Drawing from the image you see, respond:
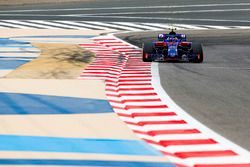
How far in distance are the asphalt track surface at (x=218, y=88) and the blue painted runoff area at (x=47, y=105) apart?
1666 millimetres

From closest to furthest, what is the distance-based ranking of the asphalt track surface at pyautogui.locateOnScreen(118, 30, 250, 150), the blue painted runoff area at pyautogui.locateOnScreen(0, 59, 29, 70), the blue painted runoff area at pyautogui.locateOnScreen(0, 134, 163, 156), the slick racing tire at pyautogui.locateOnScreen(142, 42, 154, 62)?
the blue painted runoff area at pyautogui.locateOnScreen(0, 134, 163, 156) → the asphalt track surface at pyautogui.locateOnScreen(118, 30, 250, 150) → the blue painted runoff area at pyautogui.locateOnScreen(0, 59, 29, 70) → the slick racing tire at pyautogui.locateOnScreen(142, 42, 154, 62)

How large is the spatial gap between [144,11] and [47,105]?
2685cm

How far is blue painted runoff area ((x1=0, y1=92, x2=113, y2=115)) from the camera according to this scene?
9.53m

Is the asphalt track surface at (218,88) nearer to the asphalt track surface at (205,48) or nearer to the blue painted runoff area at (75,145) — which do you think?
the asphalt track surface at (205,48)

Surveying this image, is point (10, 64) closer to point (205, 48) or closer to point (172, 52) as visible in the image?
point (172, 52)

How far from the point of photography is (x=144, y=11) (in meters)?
36.2

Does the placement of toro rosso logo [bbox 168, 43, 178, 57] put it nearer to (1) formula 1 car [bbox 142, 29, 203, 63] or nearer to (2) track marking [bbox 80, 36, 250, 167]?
(1) formula 1 car [bbox 142, 29, 203, 63]

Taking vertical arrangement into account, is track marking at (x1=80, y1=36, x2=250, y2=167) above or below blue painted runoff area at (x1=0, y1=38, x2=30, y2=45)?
below

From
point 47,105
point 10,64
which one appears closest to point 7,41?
point 10,64

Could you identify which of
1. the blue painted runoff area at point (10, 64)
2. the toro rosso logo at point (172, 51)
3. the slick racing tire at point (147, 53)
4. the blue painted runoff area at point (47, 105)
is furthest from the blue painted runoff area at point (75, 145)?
the toro rosso logo at point (172, 51)

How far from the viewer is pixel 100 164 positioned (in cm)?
663

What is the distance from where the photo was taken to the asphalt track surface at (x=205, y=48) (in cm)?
959

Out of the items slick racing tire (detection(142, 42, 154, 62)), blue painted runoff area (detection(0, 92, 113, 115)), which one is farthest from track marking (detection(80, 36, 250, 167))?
slick racing tire (detection(142, 42, 154, 62))

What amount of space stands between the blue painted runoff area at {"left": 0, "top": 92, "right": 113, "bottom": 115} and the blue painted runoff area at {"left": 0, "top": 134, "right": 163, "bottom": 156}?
1.68 meters
